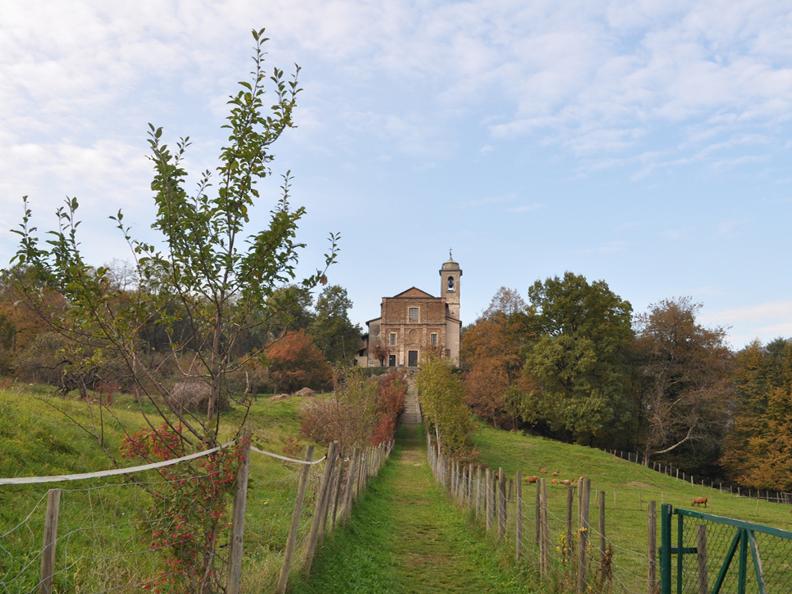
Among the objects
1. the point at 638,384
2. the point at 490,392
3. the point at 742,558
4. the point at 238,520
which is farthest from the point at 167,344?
the point at 638,384

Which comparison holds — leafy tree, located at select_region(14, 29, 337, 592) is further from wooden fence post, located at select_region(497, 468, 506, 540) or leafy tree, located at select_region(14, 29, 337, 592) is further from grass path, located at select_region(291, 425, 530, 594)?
wooden fence post, located at select_region(497, 468, 506, 540)

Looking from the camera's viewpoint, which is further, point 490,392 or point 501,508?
point 490,392

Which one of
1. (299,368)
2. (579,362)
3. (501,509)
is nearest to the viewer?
(501,509)

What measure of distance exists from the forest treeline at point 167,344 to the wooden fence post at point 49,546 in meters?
1.60

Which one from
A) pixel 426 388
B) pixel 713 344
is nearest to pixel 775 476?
pixel 713 344

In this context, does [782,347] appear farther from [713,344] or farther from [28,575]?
[28,575]

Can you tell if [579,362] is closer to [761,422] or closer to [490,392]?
[490,392]

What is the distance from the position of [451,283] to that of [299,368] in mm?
24559

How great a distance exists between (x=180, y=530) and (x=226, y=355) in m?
1.39

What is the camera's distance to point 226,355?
536 cm

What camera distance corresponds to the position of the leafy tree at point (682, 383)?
46.1m

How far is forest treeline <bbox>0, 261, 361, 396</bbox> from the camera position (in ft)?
16.8

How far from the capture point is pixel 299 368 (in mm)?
61312

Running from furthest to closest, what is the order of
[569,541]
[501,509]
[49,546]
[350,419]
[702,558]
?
[350,419], [501,509], [569,541], [702,558], [49,546]
